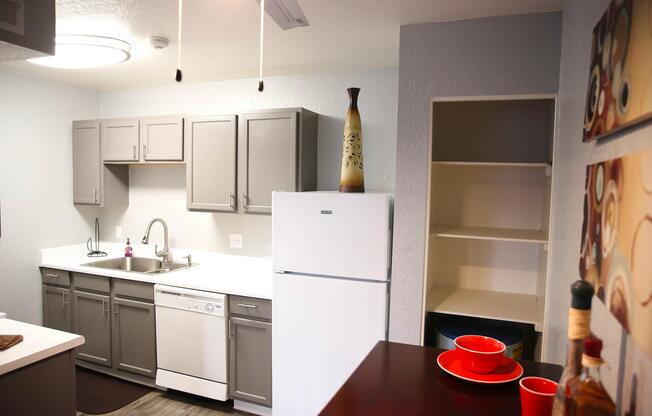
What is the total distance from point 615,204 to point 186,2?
6.18 feet

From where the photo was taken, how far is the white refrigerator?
232cm

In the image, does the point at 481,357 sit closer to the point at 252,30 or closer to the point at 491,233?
the point at 491,233

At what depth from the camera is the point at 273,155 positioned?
2.94 metres

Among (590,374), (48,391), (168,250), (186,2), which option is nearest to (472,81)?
(186,2)

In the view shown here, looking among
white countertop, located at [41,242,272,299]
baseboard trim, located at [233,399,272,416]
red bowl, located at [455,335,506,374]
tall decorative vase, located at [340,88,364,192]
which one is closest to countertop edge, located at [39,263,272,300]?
white countertop, located at [41,242,272,299]

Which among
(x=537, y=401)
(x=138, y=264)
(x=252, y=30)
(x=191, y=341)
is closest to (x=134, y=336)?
(x=191, y=341)

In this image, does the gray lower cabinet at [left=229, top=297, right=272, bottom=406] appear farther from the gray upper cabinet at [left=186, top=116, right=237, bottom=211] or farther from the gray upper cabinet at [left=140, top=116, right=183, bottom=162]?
the gray upper cabinet at [left=140, top=116, right=183, bottom=162]

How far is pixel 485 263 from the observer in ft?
8.39

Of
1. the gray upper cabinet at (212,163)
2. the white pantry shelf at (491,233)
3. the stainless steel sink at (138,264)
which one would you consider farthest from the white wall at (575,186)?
the stainless steel sink at (138,264)

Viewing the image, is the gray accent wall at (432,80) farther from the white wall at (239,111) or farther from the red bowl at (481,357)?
the red bowl at (481,357)

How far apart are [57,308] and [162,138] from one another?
164cm

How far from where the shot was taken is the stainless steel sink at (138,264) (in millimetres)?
3600

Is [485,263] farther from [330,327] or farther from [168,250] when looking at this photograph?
[168,250]

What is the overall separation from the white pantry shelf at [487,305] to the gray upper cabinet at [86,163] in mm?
2889
